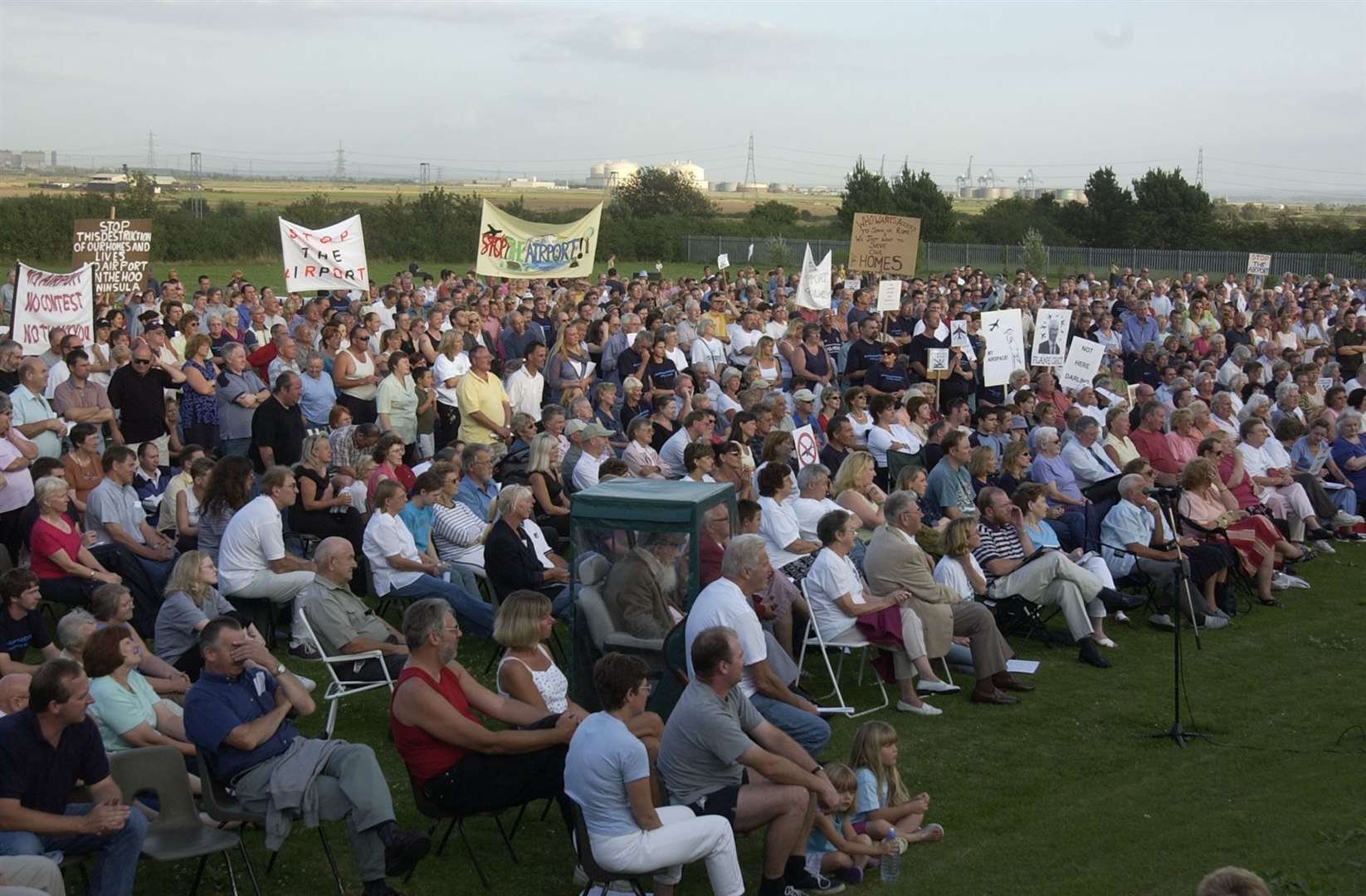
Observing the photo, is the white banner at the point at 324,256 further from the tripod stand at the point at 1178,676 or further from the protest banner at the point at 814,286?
the tripod stand at the point at 1178,676

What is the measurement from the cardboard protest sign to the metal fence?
26303 mm

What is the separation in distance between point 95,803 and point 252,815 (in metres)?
0.69

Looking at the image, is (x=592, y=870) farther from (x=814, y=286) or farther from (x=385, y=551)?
(x=814, y=286)

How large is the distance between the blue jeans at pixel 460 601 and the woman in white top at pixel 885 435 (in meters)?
5.47

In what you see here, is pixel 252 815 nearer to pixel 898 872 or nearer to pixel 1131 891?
pixel 898 872

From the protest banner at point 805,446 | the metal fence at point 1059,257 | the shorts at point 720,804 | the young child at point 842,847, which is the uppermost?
the metal fence at point 1059,257

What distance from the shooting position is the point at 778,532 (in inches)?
404

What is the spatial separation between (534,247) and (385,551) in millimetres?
13921

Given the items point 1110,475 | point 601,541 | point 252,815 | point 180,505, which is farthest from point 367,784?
point 1110,475

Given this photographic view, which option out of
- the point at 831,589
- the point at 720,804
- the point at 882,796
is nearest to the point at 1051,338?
the point at 831,589

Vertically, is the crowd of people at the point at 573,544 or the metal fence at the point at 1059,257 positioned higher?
the metal fence at the point at 1059,257

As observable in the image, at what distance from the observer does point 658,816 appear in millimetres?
5934

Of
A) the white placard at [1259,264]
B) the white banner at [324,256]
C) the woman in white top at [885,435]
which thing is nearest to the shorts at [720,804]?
the woman in white top at [885,435]

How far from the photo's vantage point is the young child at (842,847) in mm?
6625
